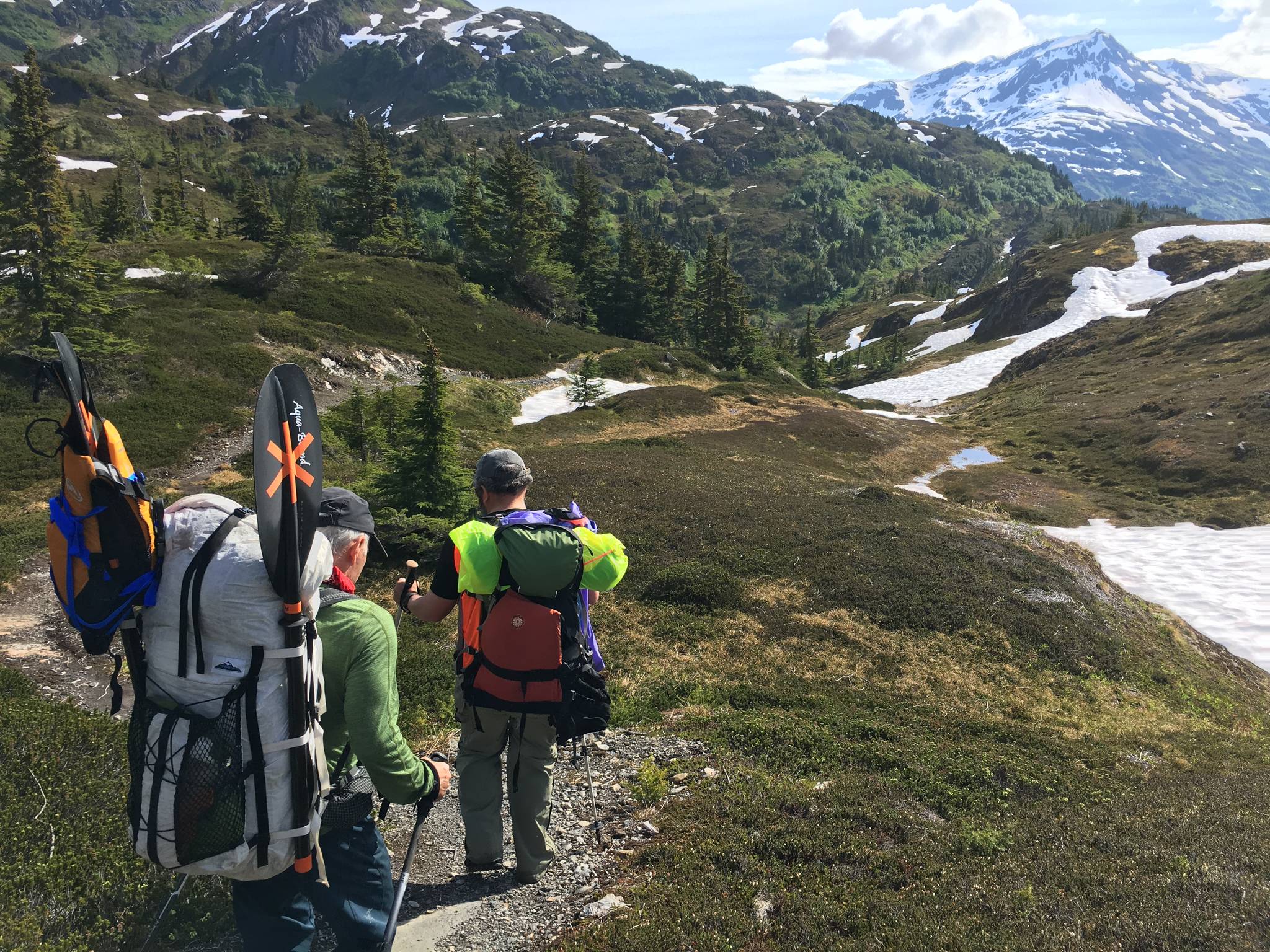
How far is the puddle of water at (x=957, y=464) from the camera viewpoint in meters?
38.7

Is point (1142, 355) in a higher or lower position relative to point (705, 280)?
lower

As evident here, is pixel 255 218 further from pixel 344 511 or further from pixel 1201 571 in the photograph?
pixel 1201 571

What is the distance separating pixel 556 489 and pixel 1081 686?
47.3 ft

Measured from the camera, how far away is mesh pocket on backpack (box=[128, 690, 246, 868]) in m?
2.66

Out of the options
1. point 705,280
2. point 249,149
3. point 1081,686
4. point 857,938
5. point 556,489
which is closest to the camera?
point 857,938

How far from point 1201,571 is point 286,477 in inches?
1330

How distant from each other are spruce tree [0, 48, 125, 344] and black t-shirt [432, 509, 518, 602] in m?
28.3

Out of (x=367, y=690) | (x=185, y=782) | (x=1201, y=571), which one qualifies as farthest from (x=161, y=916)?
(x=1201, y=571)

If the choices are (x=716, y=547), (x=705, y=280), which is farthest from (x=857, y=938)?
(x=705, y=280)

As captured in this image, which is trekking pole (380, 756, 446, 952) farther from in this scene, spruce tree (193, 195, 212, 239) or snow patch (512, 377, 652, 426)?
spruce tree (193, 195, 212, 239)

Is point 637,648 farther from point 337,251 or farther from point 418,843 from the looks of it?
point 337,251

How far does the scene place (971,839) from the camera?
6328mm

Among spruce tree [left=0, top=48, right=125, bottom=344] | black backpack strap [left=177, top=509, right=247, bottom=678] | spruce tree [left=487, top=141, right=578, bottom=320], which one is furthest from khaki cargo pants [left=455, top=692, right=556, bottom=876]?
spruce tree [left=487, top=141, right=578, bottom=320]

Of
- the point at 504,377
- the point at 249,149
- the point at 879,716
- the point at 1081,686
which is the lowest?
the point at 1081,686
